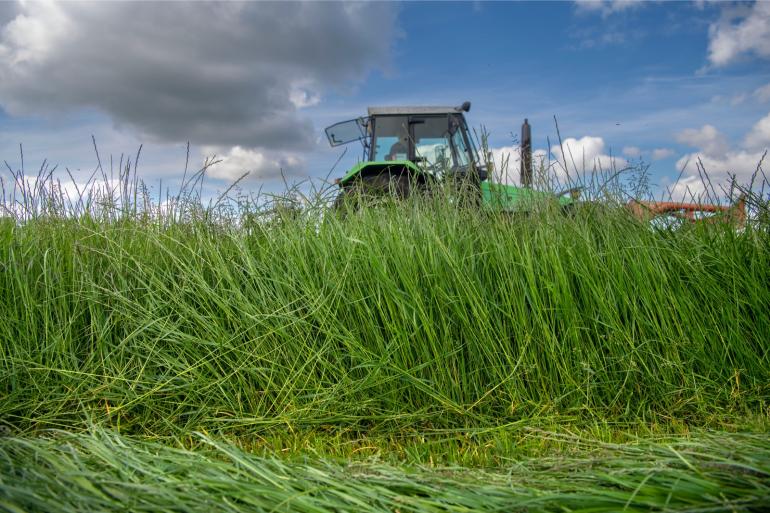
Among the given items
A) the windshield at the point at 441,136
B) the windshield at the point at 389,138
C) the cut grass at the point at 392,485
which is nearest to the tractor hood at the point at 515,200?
the cut grass at the point at 392,485

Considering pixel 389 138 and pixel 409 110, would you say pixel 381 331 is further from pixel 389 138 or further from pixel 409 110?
pixel 409 110

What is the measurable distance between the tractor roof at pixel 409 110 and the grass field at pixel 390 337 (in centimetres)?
447

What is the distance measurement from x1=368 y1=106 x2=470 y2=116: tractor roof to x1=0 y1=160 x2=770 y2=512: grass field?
4473 mm

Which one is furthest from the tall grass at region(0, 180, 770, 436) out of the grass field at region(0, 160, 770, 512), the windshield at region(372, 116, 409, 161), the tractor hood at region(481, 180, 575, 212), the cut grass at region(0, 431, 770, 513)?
the windshield at region(372, 116, 409, 161)

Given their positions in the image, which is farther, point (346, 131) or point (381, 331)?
point (346, 131)

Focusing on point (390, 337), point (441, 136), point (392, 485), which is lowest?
point (392, 485)

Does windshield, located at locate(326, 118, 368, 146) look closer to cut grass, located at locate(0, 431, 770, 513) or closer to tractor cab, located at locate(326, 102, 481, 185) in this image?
tractor cab, located at locate(326, 102, 481, 185)

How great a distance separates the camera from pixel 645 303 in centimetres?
247

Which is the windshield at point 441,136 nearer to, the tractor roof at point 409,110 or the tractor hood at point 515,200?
the tractor roof at point 409,110

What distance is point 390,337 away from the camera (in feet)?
7.71

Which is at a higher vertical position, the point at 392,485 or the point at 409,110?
the point at 409,110

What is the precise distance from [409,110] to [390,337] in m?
5.19

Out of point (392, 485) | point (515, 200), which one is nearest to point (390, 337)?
point (392, 485)

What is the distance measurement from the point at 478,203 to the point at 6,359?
7.69ft
